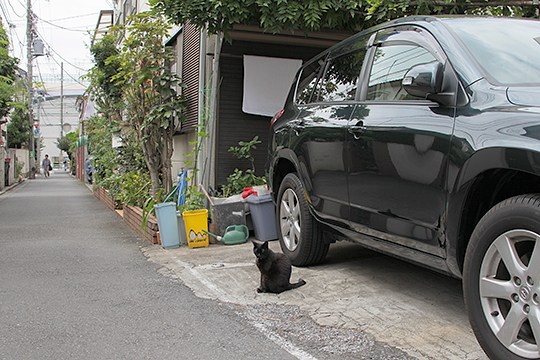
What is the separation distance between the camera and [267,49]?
8.26m

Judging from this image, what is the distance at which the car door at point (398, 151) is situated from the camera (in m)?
3.28

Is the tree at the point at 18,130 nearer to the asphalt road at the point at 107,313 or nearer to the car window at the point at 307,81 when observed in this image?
the asphalt road at the point at 107,313

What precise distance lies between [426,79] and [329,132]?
51.9 inches

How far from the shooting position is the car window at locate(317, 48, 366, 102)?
455 centimetres

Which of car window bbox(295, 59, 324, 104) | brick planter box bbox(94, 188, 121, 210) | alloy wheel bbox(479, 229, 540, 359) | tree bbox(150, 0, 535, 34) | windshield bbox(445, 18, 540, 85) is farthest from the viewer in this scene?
brick planter box bbox(94, 188, 121, 210)

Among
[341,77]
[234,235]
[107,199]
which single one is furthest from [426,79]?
[107,199]

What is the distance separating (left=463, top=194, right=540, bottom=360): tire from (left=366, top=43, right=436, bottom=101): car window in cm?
121

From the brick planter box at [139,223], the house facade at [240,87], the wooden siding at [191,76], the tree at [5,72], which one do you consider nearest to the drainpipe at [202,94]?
the house facade at [240,87]

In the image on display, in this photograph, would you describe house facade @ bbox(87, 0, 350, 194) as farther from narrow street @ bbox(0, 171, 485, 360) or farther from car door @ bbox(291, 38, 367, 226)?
car door @ bbox(291, 38, 367, 226)

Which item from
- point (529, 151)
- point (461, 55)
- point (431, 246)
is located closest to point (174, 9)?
point (461, 55)

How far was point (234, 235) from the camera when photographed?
23.2 feet

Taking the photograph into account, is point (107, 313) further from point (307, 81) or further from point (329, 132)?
point (307, 81)

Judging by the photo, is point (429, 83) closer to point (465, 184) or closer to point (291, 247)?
point (465, 184)

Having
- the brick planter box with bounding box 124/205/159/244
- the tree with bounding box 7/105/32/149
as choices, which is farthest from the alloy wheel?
the tree with bounding box 7/105/32/149
